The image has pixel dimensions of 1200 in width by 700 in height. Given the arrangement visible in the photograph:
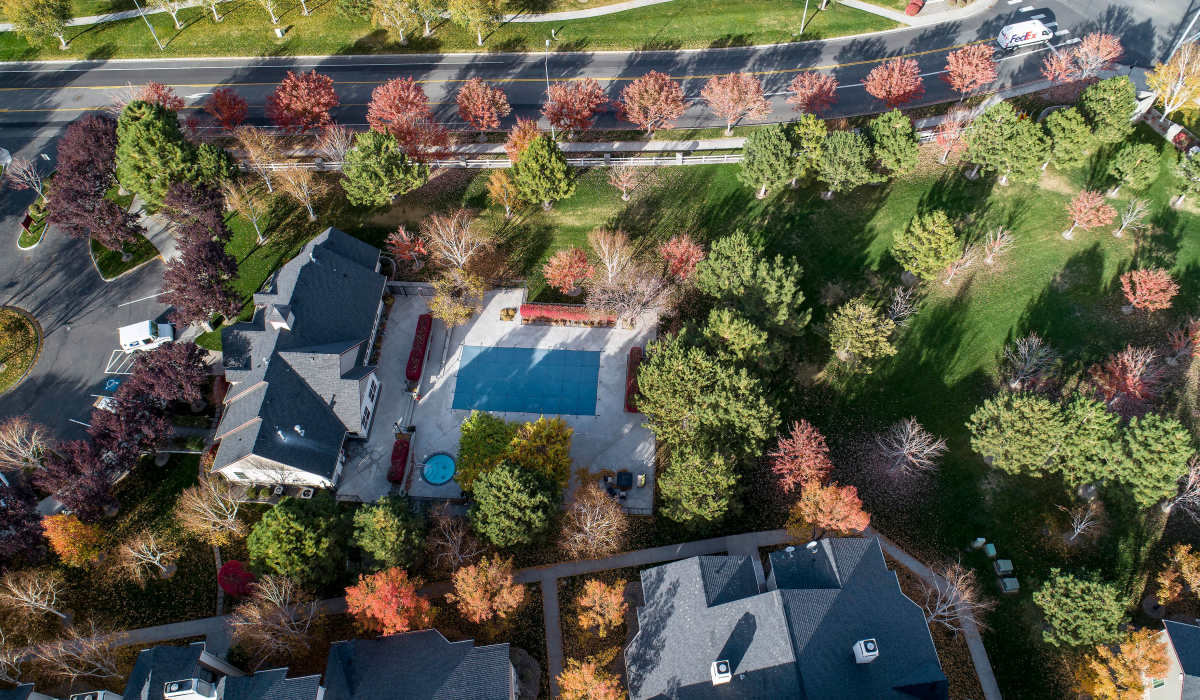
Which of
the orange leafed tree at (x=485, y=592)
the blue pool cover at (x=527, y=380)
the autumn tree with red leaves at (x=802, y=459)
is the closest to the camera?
the orange leafed tree at (x=485, y=592)

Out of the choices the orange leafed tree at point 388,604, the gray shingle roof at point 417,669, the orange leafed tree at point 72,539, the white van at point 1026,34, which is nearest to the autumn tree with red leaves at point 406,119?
the orange leafed tree at point 72,539

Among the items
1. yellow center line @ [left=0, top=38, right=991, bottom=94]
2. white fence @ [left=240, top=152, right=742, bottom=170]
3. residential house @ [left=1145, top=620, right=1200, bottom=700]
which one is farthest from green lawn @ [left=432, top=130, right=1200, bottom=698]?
yellow center line @ [left=0, top=38, right=991, bottom=94]

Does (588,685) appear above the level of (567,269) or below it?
below

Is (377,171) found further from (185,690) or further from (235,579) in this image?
(185,690)

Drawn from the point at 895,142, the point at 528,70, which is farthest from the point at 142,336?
the point at 895,142

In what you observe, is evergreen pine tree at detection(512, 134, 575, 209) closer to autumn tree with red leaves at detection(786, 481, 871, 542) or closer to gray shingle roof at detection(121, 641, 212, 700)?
autumn tree with red leaves at detection(786, 481, 871, 542)

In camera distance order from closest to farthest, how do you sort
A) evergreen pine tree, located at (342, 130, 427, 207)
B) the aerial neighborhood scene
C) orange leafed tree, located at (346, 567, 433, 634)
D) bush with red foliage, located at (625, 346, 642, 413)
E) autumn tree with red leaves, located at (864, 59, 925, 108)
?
orange leafed tree, located at (346, 567, 433, 634) → the aerial neighborhood scene → bush with red foliage, located at (625, 346, 642, 413) → evergreen pine tree, located at (342, 130, 427, 207) → autumn tree with red leaves, located at (864, 59, 925, 108)

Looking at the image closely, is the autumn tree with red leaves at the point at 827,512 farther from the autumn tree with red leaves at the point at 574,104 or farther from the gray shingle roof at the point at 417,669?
the autumn tree with red leaves at the point at 574,104
